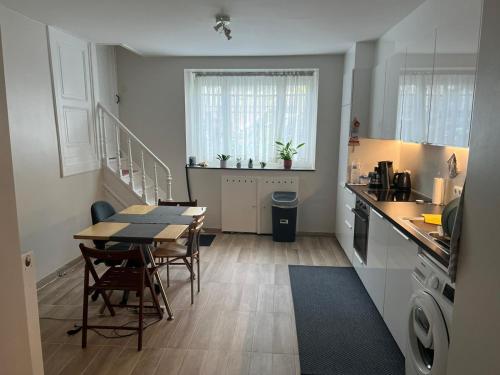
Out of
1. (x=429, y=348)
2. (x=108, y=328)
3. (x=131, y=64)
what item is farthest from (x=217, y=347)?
(x=131, y=64)

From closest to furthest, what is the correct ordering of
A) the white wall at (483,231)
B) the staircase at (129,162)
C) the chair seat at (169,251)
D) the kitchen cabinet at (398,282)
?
the white wall at (483,231) < the kitchen cabinet at (398,282) < the chair seat at (169,251) < the staircase at (129,162)

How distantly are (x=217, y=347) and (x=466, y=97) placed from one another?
227 centimetres

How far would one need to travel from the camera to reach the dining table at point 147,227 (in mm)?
2600

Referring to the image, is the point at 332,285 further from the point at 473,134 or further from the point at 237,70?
the point at 237,70

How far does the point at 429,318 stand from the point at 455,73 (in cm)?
143

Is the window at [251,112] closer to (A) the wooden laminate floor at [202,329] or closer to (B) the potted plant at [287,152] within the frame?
(B) the potted plant at [287,152]

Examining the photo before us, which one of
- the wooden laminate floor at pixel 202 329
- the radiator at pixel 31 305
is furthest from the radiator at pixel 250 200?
the radiator at pixel 31 305

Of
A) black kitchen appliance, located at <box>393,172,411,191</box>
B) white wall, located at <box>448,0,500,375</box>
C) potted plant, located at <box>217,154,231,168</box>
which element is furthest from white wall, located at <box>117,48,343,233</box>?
white wall, located at <box>448,0,500,375</box>

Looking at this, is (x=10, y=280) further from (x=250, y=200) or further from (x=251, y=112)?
(x=251, y=112)

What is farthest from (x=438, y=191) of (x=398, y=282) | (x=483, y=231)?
(x=483, y=231)

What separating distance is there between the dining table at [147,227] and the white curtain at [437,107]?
196 centimetres

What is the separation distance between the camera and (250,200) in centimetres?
513

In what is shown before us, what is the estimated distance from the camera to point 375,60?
404 centimetres

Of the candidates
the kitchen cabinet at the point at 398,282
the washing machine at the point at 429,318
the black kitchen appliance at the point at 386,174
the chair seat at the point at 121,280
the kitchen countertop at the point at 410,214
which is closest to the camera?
the washing machine at the point at 429,318
